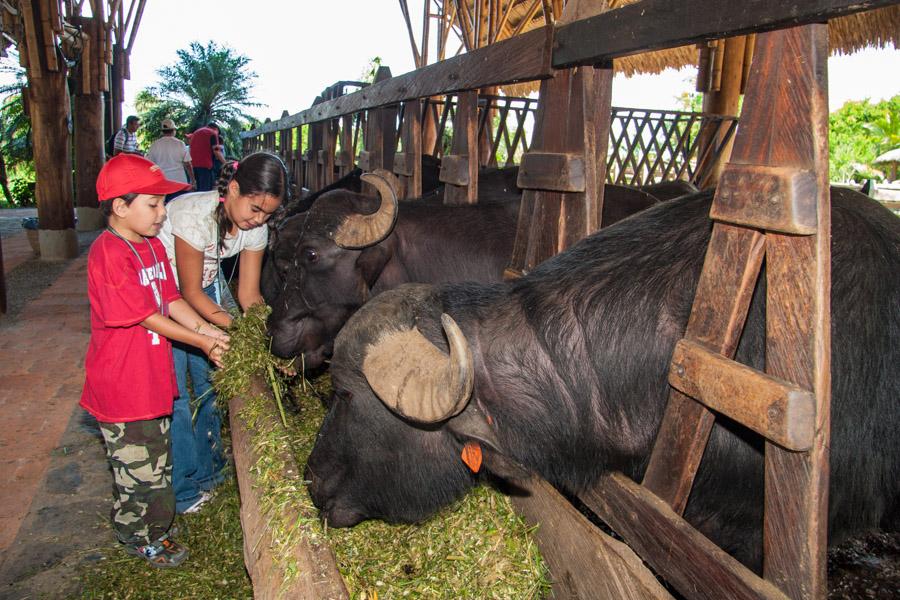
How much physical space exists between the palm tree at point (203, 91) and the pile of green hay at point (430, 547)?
35.6 meters

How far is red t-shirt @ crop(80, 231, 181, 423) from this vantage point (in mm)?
3158

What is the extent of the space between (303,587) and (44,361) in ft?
20.1

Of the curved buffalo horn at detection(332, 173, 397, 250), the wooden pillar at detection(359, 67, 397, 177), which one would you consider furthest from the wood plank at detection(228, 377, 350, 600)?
the wooden pillar at detection(359, 67, 397, 177)

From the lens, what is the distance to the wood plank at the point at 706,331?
5.87ft

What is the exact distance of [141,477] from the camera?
11.1ft

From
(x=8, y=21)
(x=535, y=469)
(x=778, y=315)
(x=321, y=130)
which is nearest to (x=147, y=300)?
(x=535, y=469)

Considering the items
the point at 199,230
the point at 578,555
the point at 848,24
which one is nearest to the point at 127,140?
the point at 199,230

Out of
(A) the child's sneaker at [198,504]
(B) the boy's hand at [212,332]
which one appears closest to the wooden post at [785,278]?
(B) the boy's hand at [212,332]

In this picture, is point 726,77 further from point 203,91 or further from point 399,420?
point 203,91

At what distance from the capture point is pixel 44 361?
6762 mm

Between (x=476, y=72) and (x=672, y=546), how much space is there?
3.17 m

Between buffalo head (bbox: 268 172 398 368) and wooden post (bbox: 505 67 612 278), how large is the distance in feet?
4.54

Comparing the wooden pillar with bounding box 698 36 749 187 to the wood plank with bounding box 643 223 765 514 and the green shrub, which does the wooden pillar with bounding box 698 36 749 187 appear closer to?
the wood plank with bounding box 643 223 765 514

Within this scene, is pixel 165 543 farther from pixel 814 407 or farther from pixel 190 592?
pixel 814 407
